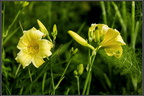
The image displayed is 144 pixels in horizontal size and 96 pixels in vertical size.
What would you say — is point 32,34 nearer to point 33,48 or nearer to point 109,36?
point 33,48

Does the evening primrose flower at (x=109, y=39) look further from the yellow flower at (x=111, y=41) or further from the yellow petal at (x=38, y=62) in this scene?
the yellow petal at (x=38, y=62)

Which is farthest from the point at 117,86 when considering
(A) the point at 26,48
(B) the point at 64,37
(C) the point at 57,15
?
(C) the point at 57,15

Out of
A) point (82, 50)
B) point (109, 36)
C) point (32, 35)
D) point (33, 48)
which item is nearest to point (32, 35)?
point (32, 35)

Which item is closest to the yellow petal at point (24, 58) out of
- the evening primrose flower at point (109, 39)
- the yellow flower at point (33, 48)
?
the yellow flower at point (33, 48)

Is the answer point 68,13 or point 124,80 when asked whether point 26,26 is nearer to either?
point 68,13

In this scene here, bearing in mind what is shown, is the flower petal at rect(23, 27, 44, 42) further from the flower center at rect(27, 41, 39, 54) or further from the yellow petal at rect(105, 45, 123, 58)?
the yellow petal at rect(105, 45, 123, 58)

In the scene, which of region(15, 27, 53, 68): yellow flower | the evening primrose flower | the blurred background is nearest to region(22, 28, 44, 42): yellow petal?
region(15, 27, 53, 68): yellow flower
